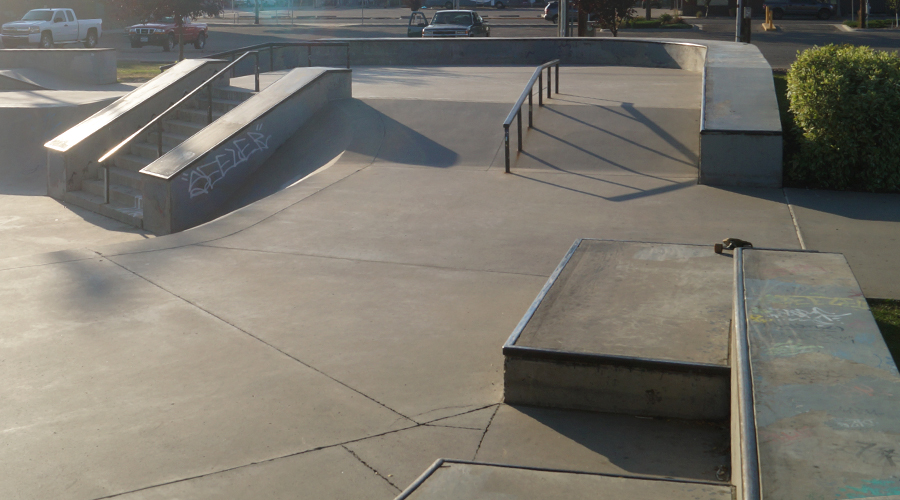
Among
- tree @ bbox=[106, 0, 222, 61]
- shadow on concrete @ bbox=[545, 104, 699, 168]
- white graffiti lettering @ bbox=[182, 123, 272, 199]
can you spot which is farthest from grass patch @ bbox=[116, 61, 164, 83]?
shadow on concrete @ bbox=[545, 104, 699, 168]

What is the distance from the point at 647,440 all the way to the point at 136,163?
405 inches

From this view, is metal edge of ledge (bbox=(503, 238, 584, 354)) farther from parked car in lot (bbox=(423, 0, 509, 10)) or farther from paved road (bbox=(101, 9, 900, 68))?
parked car in lot (bbox=(423, 0, 509, 10))

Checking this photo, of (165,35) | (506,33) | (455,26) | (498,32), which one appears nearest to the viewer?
(455,26)

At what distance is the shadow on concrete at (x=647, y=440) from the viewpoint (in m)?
3.70

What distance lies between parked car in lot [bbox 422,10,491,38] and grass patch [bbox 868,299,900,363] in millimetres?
23106

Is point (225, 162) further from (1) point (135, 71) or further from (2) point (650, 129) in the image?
(1) point (135, 71)

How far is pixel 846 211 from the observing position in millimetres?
8148

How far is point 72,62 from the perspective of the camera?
23078 millimetres

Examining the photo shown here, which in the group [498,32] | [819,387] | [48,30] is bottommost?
[819,387]

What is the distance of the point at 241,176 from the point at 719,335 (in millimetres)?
7890

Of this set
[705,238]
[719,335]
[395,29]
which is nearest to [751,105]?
[705,238]

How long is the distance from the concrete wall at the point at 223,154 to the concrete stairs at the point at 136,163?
2.51ft

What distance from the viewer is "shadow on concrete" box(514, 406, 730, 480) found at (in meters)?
3.70

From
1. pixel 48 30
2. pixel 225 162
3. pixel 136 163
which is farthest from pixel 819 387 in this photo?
pixel 48 30
